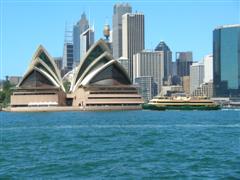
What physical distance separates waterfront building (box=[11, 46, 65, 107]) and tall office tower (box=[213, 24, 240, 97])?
278 ft

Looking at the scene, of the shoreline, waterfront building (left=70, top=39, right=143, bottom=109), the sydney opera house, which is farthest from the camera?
the sydney opera house

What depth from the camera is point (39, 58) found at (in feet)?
341

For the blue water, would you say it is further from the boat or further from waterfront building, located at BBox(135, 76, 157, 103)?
waterfront building, located at BBox(135, 76, 157, 103)

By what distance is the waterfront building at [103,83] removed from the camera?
99.8 metres

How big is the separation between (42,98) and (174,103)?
23214 millimetres

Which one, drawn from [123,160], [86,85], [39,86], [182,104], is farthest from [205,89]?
[123,160]

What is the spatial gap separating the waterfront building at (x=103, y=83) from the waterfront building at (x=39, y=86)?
4598 mm

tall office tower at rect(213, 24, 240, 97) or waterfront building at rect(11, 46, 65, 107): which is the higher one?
tall office tower at rect(213, 24, 240, 97)

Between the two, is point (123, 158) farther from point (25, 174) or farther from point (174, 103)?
point (174, 103)

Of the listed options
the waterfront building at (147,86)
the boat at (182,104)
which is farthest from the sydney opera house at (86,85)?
the waterfront building at (147,86)

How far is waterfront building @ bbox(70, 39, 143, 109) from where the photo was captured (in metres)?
99.8

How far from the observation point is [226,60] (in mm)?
180375

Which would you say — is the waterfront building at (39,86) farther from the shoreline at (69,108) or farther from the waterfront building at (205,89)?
the waterfront building at (205,89)

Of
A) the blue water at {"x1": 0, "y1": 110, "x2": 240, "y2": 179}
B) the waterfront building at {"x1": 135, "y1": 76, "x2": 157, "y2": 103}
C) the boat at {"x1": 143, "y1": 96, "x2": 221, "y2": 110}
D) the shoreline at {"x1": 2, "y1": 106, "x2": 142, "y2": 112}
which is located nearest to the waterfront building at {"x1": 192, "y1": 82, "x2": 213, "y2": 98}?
the waterfront building at {"x1": 135, "y1": 76, "x2": 157, "y2": 103}
